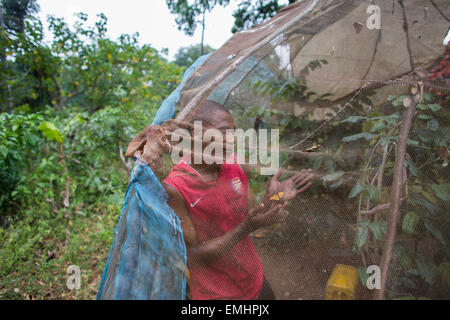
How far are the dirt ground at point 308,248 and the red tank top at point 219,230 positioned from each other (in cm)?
8

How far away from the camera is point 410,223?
106 cm

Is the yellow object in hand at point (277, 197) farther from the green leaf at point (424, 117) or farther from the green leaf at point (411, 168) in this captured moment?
the green leaf at point (424, 117)

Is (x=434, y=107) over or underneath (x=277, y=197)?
over

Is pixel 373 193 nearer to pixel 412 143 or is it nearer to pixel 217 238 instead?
pixel 412 143

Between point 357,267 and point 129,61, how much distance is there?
16.5ft

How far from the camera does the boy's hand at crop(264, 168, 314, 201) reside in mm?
1133

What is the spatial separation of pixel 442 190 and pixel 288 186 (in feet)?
2.12

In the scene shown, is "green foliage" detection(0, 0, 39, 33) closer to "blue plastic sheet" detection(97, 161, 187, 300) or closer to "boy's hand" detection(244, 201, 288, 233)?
"blue plastic sheet" detection(97, 161, 187, 300)

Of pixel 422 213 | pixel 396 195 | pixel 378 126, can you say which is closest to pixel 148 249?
pixel 396 195

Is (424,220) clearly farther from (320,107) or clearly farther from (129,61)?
(129,61)

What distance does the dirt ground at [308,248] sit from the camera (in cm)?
103

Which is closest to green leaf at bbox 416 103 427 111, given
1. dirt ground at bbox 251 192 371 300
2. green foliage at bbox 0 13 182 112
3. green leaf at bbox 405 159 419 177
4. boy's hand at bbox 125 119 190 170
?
green leaf at bbox 405 159 419 177

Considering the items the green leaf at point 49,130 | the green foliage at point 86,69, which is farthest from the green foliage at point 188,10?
the green leaf at point 49,130

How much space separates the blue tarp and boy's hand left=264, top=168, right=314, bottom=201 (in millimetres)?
468
